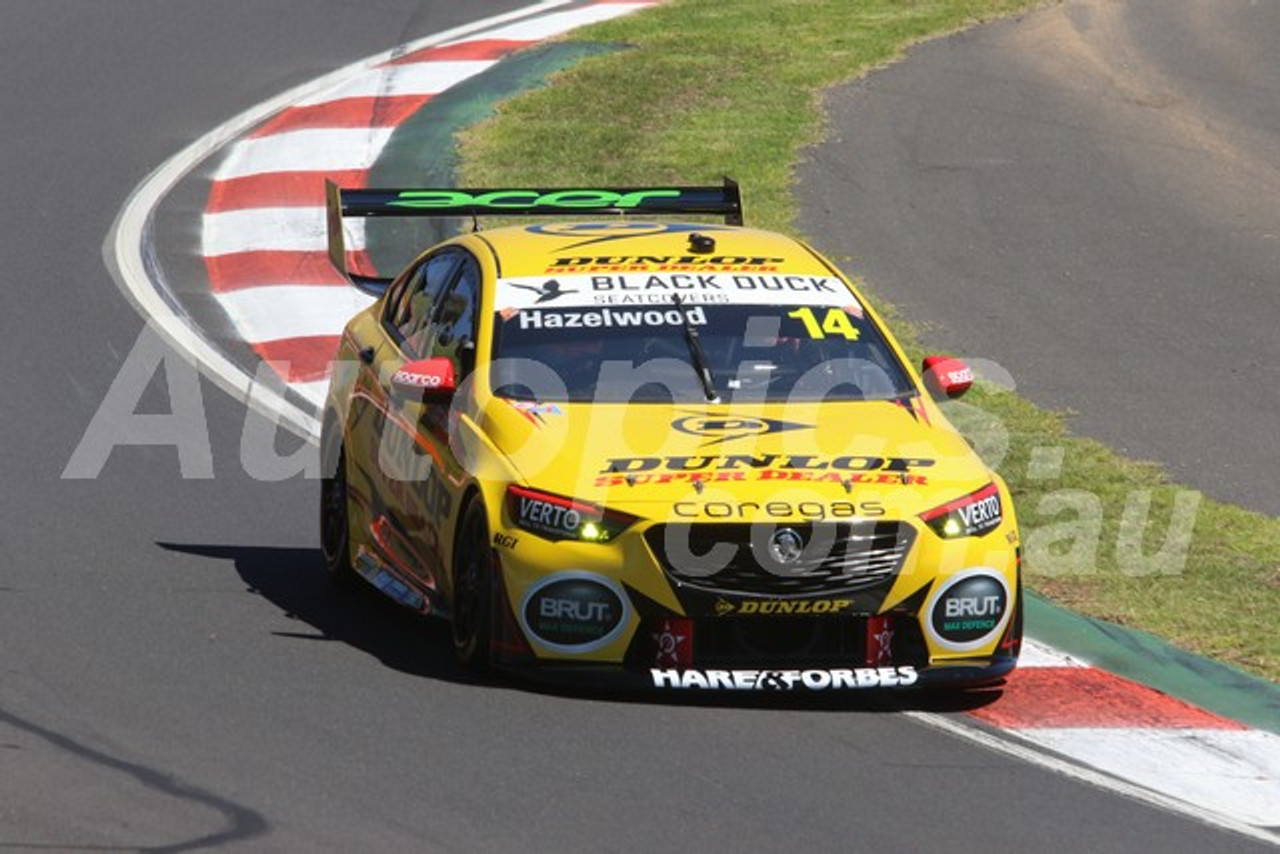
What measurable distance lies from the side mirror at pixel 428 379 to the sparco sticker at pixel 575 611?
118cm

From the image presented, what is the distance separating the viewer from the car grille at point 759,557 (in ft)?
25.7

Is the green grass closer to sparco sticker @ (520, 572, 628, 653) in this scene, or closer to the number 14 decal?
the number 14 decal

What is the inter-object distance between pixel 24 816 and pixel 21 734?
2.72 ft

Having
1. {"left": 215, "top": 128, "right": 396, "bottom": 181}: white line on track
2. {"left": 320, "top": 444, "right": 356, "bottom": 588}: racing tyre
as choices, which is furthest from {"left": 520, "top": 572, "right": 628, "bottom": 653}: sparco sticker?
{"left": 215, "top": 128, "right": 396, "bottom": 181}: white line on track

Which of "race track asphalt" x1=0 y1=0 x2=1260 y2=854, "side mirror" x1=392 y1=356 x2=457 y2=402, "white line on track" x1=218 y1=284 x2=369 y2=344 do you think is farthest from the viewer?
"white line on track" x1=218 y1=284 x2=369 y2=344

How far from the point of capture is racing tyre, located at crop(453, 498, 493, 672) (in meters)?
8.09

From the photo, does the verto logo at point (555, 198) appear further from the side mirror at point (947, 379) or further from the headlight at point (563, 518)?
the headlight at point (563, 518)

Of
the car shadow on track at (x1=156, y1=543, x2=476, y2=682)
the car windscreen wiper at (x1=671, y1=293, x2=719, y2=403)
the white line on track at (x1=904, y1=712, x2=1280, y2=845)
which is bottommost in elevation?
the car shadow on track at (x1=156, y1=543, x2=476, y2=682)

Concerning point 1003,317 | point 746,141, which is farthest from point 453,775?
point 746,141

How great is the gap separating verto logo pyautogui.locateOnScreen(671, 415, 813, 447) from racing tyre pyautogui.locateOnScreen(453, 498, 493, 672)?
751 millimetres

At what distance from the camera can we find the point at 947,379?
9.12 metres

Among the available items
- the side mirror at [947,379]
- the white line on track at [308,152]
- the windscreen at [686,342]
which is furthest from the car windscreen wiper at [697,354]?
the white line on track at [308,152]

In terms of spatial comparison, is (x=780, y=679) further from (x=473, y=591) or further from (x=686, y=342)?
(x=686, y=342)

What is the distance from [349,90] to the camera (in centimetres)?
1917
